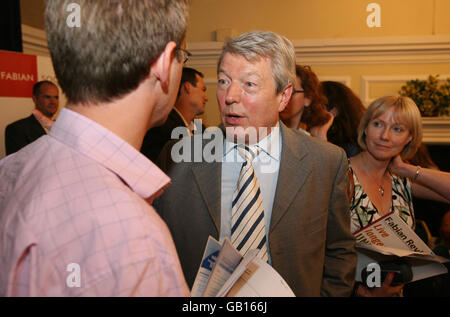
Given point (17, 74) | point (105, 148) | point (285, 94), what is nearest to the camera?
point (105, 148)

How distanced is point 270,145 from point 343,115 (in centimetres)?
176

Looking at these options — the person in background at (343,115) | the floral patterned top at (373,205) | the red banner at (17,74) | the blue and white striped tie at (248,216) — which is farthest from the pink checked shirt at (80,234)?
the red banner at (17,74)

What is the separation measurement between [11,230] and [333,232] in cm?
132

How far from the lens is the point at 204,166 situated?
1.56 meters

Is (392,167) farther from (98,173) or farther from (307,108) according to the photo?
(98,173)

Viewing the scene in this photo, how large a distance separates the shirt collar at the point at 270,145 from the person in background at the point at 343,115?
139 centimetres

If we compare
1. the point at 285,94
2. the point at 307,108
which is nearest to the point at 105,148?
the point at 285,94

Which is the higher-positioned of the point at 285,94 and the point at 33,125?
the point at 285,94

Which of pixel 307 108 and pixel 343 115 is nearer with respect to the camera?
pixel 307 108

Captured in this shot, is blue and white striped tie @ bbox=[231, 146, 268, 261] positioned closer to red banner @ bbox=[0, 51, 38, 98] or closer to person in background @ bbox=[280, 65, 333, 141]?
person in background @ bbox=[280, 65, 333, 141]

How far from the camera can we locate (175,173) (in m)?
1.58

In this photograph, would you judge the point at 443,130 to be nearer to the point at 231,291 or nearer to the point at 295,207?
the point at 295,207

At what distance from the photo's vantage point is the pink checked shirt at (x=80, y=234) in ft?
1.88
